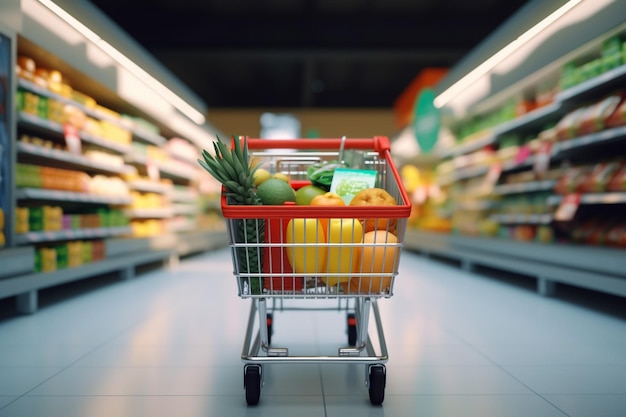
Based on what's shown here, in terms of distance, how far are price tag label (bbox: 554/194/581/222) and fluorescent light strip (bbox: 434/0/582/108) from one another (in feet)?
4.82

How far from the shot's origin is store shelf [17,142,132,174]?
3.60 meters

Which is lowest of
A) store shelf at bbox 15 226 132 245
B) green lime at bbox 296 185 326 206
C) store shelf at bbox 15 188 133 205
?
store shelf at bbox 15 226 132 245

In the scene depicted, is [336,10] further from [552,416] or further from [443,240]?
[552,416]

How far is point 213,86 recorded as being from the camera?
1598 cm

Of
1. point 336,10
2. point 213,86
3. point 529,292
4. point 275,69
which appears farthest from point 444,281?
point 213,86

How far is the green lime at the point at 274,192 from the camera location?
5.25 ft

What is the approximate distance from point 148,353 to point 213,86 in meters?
14.7

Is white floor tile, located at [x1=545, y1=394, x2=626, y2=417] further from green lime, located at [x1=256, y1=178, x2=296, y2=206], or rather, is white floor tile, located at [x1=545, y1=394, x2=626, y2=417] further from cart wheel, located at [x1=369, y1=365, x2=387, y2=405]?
green lime, located at [x1=256, y1=178, x2=296, y2=206]

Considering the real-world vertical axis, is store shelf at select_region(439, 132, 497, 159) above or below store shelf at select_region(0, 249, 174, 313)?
above

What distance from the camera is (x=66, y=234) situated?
407cm

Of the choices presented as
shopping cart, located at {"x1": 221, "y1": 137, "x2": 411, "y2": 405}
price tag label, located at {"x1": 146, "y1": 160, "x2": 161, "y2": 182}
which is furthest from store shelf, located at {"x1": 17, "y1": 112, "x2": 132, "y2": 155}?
shopping cart, located at {"x1": 221, "y1": 137, "x2": 411, "y2": 405}

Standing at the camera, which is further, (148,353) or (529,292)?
(529,292)

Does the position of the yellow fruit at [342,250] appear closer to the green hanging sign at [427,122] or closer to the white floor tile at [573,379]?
the white floor tile at [573,379]

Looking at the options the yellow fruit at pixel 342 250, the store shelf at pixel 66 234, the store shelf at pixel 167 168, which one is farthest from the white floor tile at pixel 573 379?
the store shelf at pixel 167 168
